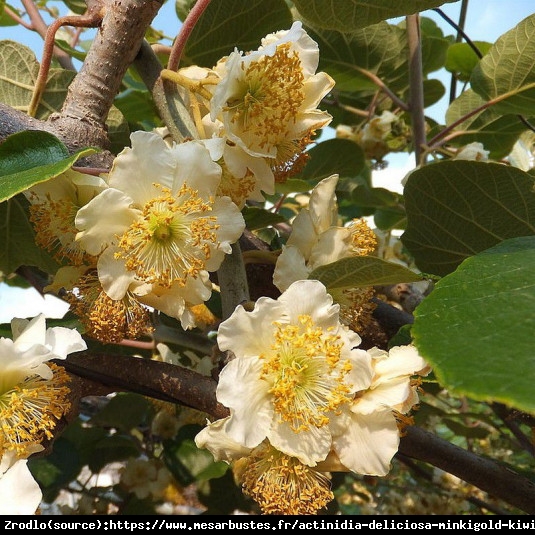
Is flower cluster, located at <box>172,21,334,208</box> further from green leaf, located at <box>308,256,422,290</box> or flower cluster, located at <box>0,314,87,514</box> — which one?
flower cluster, located at <box>0,314,87,514</box>

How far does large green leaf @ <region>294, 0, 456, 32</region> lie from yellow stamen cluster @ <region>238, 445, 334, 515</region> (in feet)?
1.93

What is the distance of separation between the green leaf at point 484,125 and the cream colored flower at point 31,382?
1316 millimetres

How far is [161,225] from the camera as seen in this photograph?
76cm

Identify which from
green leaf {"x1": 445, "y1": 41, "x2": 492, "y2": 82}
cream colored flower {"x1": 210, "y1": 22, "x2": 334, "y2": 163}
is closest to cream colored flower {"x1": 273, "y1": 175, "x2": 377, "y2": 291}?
cream colored flower {"x1": 210, "y1": 22, "x2": 334, "y2": 163}

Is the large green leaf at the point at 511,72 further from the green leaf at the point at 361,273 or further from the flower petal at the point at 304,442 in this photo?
the flower petal at the point at 304,442

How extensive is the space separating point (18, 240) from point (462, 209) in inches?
29.9

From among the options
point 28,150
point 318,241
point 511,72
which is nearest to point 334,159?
point 511,72

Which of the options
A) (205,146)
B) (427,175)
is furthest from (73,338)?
(427,175)

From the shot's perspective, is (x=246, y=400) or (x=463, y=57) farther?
(x=463, y=57)

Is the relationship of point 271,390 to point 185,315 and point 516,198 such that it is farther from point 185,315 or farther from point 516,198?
point 516,198

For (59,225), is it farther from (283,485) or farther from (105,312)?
(283,485)

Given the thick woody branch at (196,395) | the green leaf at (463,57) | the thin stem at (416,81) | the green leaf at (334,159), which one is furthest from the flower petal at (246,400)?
the green leaf at (463,57)

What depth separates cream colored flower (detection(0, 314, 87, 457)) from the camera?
2.16ft

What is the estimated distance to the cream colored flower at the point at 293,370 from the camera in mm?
663
